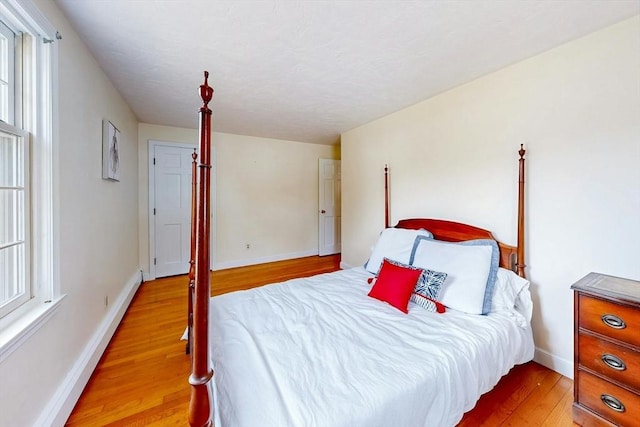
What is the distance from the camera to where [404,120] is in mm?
3064

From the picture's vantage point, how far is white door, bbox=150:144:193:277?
381cm

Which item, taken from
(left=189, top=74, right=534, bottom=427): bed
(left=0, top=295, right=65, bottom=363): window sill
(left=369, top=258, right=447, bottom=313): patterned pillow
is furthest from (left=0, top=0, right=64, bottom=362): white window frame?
(left=369, top=258, right=447, bottom=313): patterned pillow

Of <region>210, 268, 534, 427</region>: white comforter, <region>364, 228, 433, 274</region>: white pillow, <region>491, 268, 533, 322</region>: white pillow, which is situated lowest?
<region>210, 268, 534, 427</region>: white comforter

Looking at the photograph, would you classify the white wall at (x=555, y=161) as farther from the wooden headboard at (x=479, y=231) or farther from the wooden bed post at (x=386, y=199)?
the wooden bed post at (x=386, y=199)

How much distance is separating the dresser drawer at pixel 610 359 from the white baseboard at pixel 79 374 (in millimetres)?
2837

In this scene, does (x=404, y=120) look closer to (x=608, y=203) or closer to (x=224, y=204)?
(x=608, y=203)

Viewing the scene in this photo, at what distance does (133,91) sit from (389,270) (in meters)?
3.02

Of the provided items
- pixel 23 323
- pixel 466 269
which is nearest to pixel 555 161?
pixel 466 269

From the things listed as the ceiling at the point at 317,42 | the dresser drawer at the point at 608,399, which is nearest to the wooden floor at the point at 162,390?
the dresser drawer at the point at 608,399

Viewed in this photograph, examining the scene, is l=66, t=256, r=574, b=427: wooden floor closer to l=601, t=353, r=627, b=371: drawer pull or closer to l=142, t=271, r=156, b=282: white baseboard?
l=601, t=353, r=627, b=371: drawer pull

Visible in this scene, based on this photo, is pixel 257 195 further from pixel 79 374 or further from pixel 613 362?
pixel 613 362

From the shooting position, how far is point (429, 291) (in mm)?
1845

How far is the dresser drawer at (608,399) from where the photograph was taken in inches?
49.9

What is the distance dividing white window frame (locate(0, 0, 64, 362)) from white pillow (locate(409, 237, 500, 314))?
2368 millimetres
